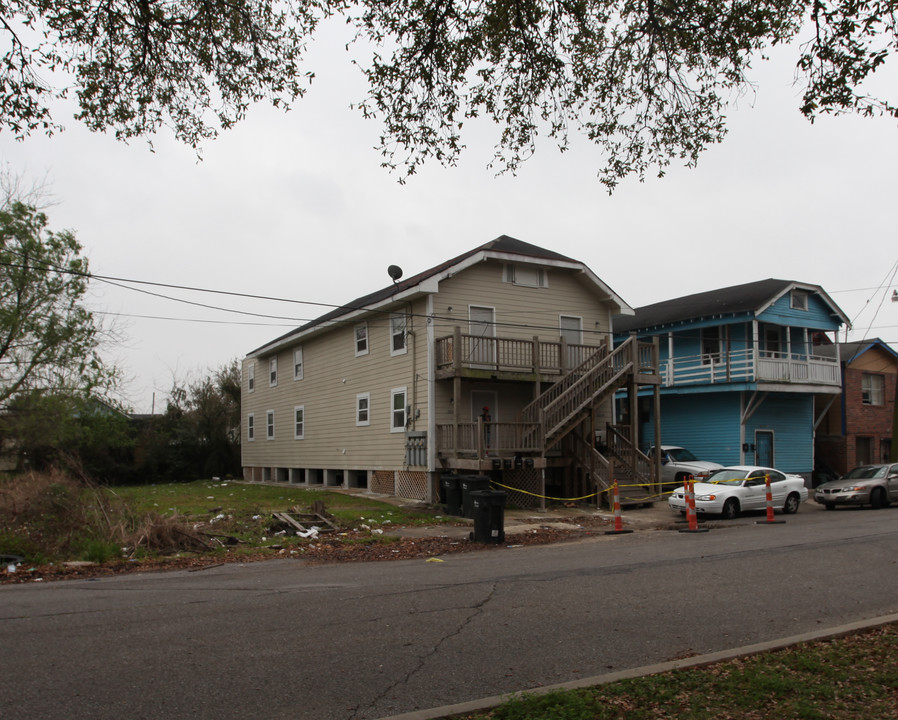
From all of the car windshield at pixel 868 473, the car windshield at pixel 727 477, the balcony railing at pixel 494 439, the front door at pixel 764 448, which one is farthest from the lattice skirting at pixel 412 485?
the front door at pixel 764 448

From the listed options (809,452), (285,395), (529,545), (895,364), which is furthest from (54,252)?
(895,364)

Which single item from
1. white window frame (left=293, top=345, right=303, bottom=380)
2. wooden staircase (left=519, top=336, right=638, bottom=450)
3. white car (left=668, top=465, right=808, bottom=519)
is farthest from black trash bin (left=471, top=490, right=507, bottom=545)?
white window frame (left=293, top=345, right=303, bottom=380)

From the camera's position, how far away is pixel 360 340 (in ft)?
91.5

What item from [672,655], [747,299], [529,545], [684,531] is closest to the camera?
[672,655]

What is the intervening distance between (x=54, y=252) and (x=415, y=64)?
26.7m

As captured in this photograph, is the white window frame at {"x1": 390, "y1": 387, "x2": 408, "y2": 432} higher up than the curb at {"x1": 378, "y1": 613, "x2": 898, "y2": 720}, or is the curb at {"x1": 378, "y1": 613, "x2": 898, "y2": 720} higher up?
the white window frame at {"x1": 390, "y1": 387, "x2": 408, "y2": 432}

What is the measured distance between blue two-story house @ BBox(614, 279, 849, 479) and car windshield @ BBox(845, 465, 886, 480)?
17.3 ft

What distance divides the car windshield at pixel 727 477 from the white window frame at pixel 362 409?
36.8 feet

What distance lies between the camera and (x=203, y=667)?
617 cm

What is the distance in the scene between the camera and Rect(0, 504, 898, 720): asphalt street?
5582 mm

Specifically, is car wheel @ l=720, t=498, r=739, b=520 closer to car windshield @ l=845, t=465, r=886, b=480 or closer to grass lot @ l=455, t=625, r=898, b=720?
car windshield @ l=845, t=465, r=886, b=480

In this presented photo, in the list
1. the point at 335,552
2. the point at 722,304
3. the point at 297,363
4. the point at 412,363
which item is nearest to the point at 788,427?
the point at 722,304

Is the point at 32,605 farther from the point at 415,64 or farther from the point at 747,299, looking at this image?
the point at 747,299

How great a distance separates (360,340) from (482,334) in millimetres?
5032
